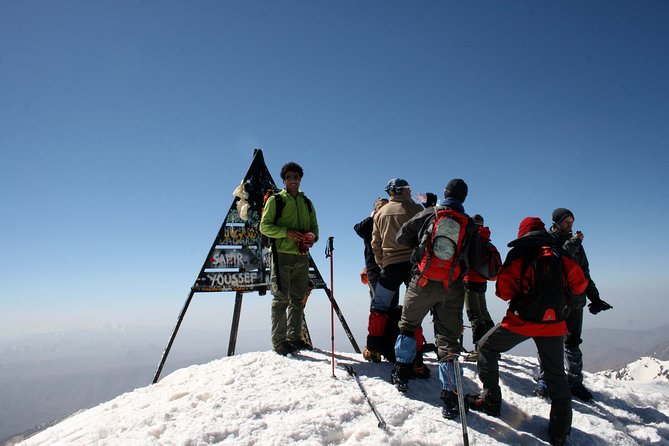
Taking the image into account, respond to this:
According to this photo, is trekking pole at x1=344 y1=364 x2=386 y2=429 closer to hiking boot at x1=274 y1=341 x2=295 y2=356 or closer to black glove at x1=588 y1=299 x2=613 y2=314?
hiking boot at x1=274 y1=341 x2=295 y2=356

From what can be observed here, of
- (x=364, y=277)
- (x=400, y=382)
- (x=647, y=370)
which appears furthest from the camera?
(x=647, y=370)

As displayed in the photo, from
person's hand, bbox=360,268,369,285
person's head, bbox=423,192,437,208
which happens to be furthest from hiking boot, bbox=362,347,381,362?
person's head, bbox=423,192,437,208

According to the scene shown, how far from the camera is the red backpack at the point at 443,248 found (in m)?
4.29

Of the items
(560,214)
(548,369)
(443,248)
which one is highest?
(560,214)

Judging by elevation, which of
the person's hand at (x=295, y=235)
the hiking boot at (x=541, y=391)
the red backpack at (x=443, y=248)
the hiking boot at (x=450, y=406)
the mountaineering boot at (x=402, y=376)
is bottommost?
the hiking boot at (x=541, y=391)

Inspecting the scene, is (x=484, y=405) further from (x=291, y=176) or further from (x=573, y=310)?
(x=291, y=176)

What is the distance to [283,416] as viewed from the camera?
12.0 ft

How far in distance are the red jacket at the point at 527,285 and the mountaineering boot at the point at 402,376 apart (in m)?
1.43

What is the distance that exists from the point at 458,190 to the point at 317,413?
3.35 metres

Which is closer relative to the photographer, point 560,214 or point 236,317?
point 560,214

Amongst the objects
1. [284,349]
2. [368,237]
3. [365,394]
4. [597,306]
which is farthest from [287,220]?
[597,306]

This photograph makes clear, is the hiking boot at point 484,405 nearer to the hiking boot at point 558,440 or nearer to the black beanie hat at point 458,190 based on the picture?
the hiking boot at point 558,440

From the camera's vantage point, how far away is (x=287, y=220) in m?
6.15

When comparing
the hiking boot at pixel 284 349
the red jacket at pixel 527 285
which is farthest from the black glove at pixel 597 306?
the hiking boot at pixel 284 349
